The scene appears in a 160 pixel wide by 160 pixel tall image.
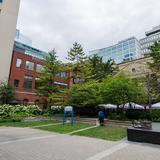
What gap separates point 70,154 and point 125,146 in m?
3.36

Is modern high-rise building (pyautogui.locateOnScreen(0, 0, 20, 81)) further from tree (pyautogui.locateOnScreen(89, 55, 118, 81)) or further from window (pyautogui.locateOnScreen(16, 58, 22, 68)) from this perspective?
tree (pyautogui.locateOnScreen(89, 55, 118, 81))

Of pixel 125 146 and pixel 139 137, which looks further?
pixel 139 137

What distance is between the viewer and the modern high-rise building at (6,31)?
33156mm

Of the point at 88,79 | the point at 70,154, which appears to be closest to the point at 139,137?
the point at 70,154

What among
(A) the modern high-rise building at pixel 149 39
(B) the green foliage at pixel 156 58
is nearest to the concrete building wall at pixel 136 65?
(B) the green foliage at pixel 156 58

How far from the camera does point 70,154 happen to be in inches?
301

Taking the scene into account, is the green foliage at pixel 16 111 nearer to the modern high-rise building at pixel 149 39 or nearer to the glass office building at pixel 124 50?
the glass office building at pixel 124 50

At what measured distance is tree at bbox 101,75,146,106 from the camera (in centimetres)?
1877

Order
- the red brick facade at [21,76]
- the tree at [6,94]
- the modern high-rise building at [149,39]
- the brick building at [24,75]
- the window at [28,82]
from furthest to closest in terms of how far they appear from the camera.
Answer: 1. the modern high-rise building at [149,39]
2. the window at [28,82]
3. the brick building at [24,75]
4. the red brick facade at [21,76]
5. the tree at [6,94]

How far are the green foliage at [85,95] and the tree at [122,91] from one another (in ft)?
7.48

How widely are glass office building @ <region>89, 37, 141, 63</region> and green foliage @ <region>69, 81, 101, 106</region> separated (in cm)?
7705

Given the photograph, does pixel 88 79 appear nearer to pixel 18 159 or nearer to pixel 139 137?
pixel 139 137

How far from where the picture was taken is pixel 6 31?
114 ft

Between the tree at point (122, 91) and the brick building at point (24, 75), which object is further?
the brick building at point (24, 75)
